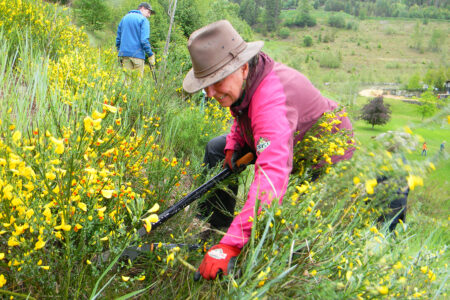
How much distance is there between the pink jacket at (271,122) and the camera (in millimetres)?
1300

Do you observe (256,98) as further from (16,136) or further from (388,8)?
(388,8)

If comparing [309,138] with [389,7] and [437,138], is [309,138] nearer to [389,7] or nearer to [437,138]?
[437,138]

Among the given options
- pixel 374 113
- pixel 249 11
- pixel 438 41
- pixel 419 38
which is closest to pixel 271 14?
pixel 249 11

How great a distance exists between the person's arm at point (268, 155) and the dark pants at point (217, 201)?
0.92 metres

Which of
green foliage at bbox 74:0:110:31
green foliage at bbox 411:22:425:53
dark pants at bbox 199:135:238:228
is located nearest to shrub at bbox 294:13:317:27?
green foliage at bbox 411:22:425:53

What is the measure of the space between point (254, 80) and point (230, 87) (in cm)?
15

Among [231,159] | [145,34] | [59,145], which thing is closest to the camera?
[59,145]

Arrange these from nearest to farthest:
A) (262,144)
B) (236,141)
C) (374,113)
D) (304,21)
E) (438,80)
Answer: (438,80) < (262,144) < (236,141) < (374,113) < (304,21)

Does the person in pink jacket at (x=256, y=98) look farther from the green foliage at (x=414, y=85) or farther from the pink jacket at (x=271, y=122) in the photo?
the green foliage at (x=414, y=85)

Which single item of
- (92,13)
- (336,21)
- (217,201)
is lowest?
(217,201)

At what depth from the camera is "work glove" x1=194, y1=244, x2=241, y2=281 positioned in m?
1.17

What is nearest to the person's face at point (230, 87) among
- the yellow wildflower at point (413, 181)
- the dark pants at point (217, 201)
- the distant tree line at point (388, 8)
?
the dark pants at point (217, 201)

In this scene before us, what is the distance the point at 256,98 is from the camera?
176cm

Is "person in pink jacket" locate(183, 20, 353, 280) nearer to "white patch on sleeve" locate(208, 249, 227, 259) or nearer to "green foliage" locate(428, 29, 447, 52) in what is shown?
"white patch on sleeve" locate(208, 249, 227, 259)
